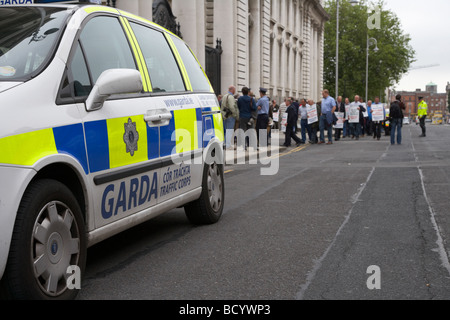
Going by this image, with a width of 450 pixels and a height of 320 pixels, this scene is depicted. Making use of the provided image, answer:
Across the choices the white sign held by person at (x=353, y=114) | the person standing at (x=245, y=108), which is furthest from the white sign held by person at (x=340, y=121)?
the person standing at (x=245, y=108)

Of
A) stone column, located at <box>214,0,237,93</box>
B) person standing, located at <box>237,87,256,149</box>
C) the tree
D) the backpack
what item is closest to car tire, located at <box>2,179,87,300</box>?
person standing, located at <box>237,87,256,149</box>

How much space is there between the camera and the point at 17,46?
12.4 feet

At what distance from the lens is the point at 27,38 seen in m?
3.85

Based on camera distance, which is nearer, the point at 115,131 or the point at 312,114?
the point at 115,131

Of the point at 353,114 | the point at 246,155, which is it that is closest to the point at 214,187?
the point at 246,155

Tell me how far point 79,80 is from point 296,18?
4427 centimetres

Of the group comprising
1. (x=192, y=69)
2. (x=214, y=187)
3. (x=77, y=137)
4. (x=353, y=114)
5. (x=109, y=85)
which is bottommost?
(x=214, y=187)

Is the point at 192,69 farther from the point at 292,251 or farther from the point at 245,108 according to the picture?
the point at 245,108

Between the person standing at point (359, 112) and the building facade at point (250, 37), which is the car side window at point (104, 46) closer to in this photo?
the building facade at point (250, 37)

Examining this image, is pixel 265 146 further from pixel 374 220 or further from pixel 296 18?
pixel 296 18

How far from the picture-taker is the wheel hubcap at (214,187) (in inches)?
245

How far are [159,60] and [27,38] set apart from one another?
1625 millimetres

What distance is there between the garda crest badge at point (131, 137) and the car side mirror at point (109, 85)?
0.34 meters
